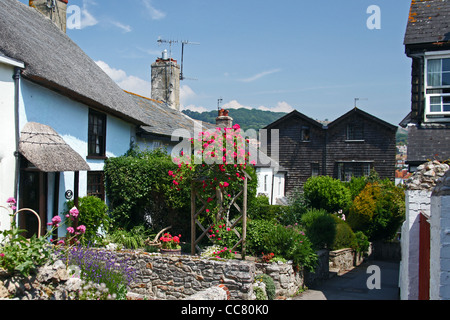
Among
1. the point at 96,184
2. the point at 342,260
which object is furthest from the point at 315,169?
the point at 96,184

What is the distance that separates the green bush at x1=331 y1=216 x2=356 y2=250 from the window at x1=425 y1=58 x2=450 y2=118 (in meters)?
6.35

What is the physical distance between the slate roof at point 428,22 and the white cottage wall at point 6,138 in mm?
11401

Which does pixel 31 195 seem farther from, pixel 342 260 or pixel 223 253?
pixel 342 260

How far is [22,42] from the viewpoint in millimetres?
11133

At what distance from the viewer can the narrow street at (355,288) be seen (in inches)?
474

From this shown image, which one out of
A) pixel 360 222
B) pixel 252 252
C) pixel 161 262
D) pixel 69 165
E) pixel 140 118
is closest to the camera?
pixel 161 262

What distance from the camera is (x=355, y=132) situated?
30.7m

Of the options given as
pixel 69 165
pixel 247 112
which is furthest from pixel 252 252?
pixel 247 112

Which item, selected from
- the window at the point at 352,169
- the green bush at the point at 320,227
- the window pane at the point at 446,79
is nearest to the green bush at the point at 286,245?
the green bush at the point at 320,227

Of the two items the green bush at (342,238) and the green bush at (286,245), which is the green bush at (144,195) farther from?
the green bush at (342,238)

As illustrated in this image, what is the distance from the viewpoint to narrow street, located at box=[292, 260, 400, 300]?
1203 centimetres

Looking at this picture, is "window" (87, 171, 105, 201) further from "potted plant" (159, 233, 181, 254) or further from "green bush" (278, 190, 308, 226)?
"green bush" (278, 190, 308, 226)

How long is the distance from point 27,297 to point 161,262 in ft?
13.9
